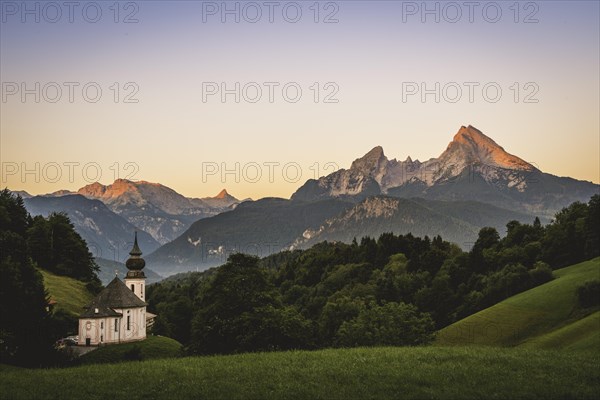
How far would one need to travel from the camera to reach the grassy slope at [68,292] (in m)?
107

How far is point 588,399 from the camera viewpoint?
2850cm

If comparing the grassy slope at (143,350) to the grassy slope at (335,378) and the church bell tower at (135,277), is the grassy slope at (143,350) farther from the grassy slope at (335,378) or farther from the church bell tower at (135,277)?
the grassy slope at (335,378)

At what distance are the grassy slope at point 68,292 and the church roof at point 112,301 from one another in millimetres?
7346

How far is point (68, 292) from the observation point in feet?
383

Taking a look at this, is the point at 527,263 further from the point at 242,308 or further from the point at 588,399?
the point at 588,399

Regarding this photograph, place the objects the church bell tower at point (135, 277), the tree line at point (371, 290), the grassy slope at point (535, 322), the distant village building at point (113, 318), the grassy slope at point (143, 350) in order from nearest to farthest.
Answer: the tree line at point (371, 290) → the grassy slope at point (535, 322) → the grassy slope at point (143, 350) → the distant village building at point (113, 318) → the church bell tower at point (135, 277)

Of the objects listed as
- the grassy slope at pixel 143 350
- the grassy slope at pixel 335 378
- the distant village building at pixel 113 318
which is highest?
the grassy slope at pixel 335 378

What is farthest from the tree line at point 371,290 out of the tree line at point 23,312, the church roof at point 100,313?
the church roof at point 100,313

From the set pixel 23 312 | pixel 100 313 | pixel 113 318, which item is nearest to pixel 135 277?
pixel 113 318

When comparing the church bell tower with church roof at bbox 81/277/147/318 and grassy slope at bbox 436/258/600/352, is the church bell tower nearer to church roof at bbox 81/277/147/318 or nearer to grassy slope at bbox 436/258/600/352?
church roof at bbox 81/277/147/318

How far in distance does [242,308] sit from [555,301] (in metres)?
42.9

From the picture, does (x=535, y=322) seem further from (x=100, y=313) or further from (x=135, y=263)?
(x=135, y=263)

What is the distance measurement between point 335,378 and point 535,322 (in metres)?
54.6

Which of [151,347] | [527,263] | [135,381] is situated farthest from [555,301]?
[135,381]
